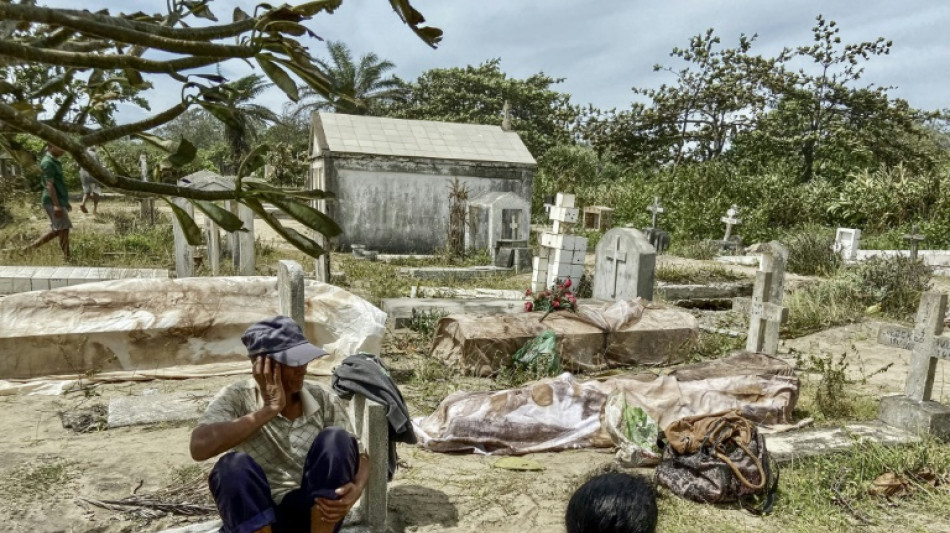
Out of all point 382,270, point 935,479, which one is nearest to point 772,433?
point 935,479

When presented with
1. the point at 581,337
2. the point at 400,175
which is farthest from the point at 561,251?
the point at 400,175

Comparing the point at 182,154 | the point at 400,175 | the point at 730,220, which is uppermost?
the point at 400,175

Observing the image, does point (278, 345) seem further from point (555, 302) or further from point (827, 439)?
point (555, 302)

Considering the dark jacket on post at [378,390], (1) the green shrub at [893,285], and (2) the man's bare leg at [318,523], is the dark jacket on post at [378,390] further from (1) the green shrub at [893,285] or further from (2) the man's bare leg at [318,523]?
(1) the green shrub at [893,285]

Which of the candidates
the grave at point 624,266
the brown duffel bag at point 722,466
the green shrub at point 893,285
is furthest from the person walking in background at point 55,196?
the green shrub at point 893,285

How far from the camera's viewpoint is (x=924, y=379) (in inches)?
193

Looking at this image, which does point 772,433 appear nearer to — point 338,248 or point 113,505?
point 113,505

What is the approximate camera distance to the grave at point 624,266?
28.2ft

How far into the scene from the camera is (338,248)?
50.6 feet

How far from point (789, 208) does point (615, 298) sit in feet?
43.9

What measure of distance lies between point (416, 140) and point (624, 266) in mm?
9307

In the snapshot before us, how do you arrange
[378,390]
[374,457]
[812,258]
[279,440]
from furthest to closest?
1. [812,258]
2. [378,390]
3. [374,457]
4. [279,440]

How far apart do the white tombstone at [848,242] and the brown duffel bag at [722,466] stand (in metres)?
12.9

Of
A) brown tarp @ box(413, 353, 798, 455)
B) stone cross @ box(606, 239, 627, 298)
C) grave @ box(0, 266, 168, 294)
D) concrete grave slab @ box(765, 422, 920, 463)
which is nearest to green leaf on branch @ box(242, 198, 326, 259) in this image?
brown tarp @ box(413, 353, 798, 455)
